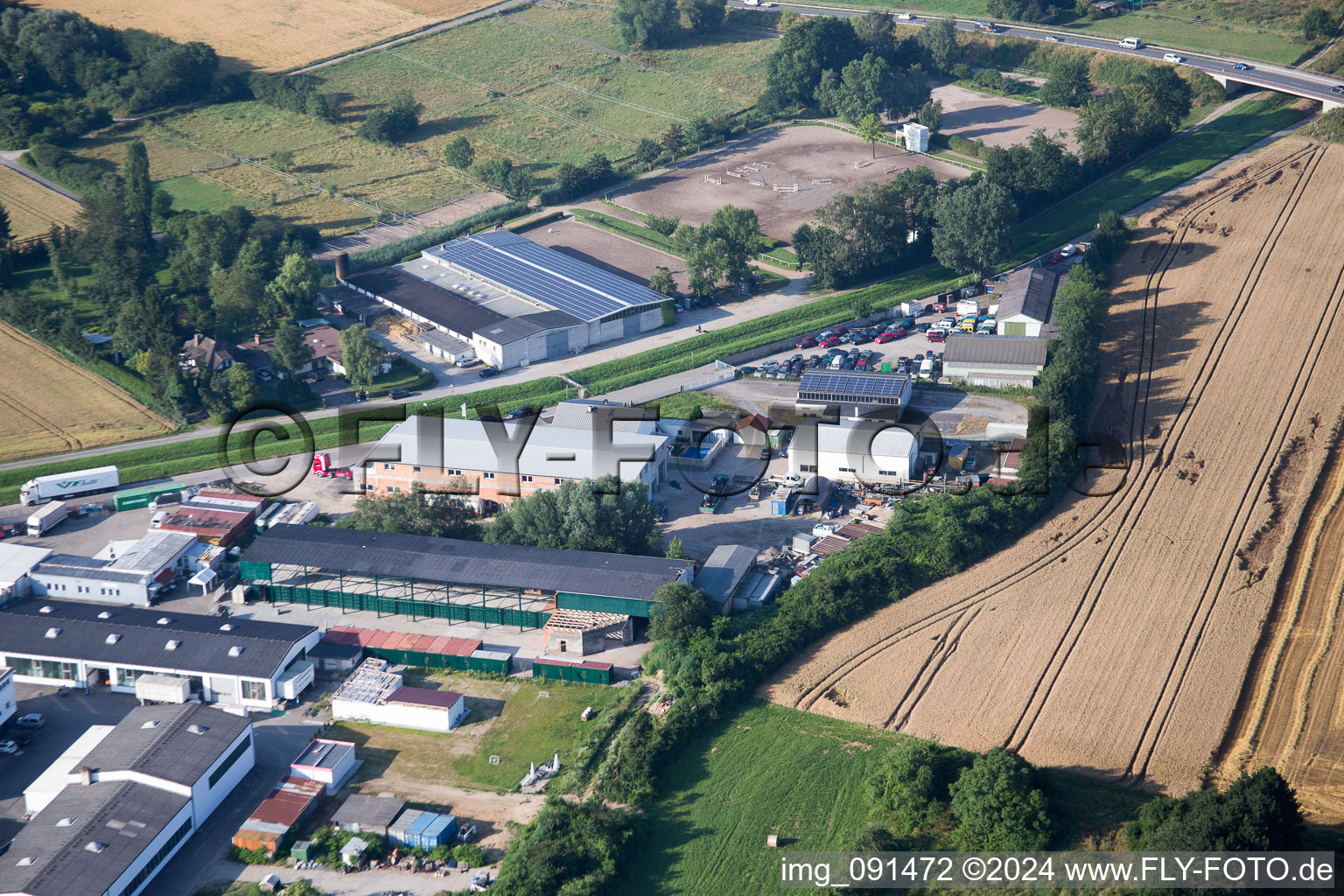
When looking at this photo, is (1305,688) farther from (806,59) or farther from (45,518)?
(806,59)

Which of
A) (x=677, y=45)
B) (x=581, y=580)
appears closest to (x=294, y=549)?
(x=581, y=580)

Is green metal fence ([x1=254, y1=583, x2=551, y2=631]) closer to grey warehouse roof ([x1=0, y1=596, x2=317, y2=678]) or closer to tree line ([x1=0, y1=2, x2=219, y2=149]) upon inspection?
grey warehouse roof ([x1=0, y1=596, x2=317, y2=678])

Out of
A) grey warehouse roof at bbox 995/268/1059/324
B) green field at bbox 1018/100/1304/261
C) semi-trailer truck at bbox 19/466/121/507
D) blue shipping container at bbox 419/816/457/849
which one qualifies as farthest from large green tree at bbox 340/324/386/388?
green field at bbox 1018/100/1304/261

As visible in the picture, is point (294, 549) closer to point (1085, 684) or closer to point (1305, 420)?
point (1085, 684)

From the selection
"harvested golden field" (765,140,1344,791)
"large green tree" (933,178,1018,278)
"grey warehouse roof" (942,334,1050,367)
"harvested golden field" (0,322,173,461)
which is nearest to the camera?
"harvested golden field" (765,140,1344,791)

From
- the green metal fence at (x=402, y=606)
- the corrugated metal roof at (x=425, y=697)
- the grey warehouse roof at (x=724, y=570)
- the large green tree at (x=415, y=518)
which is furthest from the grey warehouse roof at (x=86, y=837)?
the grey warehouse roof at (x=724, y=570)

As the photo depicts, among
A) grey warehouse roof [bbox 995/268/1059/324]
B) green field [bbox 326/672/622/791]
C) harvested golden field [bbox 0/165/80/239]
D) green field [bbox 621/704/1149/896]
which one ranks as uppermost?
harvested golden field [bbox 0/165/80/239]

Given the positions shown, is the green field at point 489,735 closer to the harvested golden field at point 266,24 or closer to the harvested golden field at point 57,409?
the harvested golden field at point 57,409
